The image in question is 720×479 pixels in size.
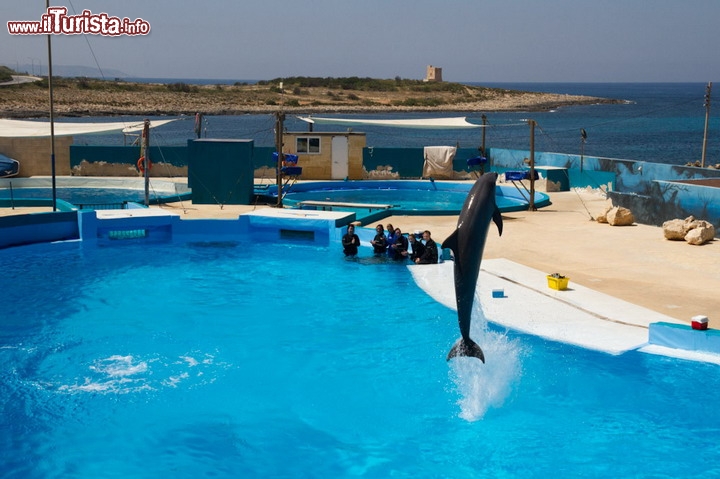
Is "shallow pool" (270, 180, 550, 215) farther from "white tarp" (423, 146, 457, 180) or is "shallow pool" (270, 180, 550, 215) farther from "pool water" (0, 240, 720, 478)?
"pool water" (0, 240, 720, 478)

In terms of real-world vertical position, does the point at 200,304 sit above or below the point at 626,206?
below

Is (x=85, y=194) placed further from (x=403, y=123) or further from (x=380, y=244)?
(x=380, y=244)

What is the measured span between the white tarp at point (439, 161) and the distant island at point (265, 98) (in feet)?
210

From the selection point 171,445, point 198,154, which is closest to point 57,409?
point 171,445

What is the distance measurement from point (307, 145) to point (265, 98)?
302 ft

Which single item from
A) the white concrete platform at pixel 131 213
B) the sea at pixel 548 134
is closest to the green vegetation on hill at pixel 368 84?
the sea at pixel 548 134

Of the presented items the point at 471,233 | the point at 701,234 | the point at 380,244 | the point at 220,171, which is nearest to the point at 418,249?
the point at 380,244


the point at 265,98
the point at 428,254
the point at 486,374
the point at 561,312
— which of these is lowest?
the point at 486,374

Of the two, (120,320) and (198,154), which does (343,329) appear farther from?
(198,154)

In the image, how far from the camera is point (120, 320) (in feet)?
49.0

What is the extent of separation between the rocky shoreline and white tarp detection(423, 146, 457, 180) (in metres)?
64.0

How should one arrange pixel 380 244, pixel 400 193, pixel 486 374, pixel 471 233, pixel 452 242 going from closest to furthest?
pixel 452 242
pixel 471 233
pixel 486 374
pixel 380 244
pixel 400 193

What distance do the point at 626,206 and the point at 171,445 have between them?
16120 mm

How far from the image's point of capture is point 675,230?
63.7 feet
